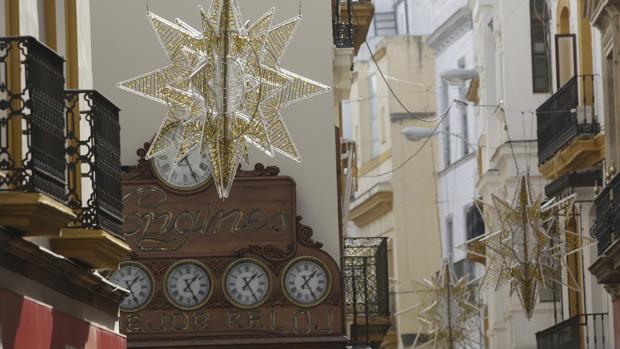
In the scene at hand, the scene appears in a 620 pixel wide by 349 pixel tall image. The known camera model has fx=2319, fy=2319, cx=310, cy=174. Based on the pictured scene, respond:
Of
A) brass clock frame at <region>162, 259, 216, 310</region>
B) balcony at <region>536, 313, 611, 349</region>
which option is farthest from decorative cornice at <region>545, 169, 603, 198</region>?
brass clock frame at <region>162, 259, 216, 310</region>

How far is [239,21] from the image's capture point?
2042 centimetres

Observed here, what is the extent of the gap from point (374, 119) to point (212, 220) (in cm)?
4203

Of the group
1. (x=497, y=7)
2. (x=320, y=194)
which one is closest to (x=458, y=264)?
(x=497, y=7)

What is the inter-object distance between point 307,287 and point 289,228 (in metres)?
0.74

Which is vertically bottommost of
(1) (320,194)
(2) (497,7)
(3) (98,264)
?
(3) (98,264)

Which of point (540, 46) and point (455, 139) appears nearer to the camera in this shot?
point (540, 46)

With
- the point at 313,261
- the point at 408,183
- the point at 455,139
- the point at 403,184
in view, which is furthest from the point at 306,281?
the point at 403,184

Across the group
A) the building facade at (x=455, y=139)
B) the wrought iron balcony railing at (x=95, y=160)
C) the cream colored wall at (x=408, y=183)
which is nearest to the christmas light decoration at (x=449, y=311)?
the building facade at (x=455, y=139)

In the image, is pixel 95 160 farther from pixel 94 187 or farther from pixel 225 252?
pixel 225 252

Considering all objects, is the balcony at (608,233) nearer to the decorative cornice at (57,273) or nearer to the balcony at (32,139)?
the decorative cornice at (57,273)

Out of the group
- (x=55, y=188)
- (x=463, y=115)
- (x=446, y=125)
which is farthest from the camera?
(x=446, y=125)

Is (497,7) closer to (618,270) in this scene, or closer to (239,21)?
(618,270)

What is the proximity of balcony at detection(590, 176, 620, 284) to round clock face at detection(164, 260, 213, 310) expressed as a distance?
5115mm

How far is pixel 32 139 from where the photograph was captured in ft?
51.7
